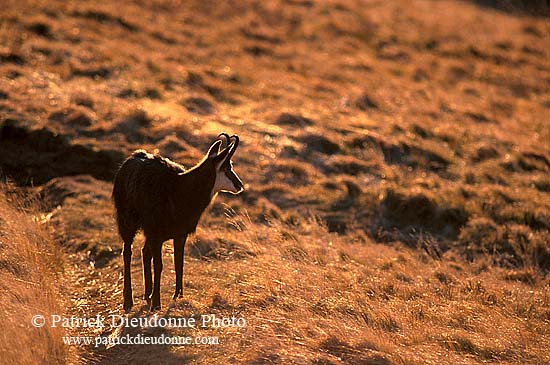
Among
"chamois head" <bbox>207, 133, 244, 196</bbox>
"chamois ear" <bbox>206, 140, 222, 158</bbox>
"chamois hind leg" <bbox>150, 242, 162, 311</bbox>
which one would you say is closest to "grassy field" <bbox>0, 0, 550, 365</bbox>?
"chamois hind leg" <bbox>150, 242, 162, 311</bbox>

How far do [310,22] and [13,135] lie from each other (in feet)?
56.9

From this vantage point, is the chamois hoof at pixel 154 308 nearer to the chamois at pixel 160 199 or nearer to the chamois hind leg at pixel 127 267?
the chamois at pixel 160 199

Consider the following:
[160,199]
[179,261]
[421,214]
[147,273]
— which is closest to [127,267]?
[147,273]

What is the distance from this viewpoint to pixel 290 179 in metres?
16.3

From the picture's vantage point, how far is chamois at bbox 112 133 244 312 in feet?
31.1

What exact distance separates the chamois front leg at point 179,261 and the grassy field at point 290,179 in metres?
0.22

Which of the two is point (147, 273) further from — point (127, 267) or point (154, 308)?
point (154, 308)

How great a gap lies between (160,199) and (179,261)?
2.69 feet

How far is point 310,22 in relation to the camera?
30.6 metres

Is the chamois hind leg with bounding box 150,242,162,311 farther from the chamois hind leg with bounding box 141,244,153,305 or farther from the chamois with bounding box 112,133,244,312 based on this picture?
the chamois hind leg with bounding box 141,244,153,305

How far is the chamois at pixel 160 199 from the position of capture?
9.48 m

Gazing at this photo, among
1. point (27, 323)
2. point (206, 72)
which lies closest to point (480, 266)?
point (27, 323)

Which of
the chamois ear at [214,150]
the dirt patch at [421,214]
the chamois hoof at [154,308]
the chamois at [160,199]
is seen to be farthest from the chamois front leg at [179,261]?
the dirt patch at [421,214]

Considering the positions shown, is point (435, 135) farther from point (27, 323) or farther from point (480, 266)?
point (27, 323)
